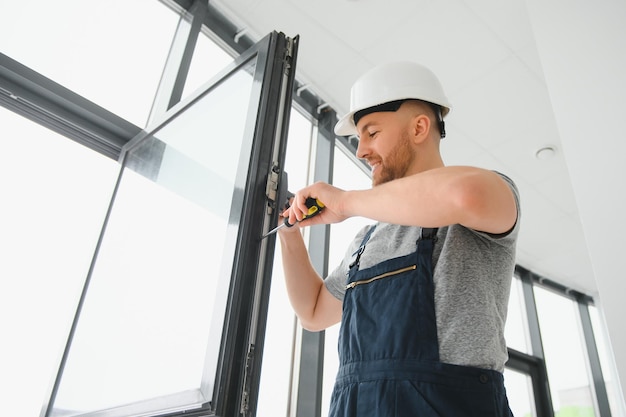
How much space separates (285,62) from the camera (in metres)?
1.33

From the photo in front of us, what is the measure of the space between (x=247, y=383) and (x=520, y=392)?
414 centimetres

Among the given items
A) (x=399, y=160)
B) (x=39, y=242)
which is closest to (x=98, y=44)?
(x=39, y=242)

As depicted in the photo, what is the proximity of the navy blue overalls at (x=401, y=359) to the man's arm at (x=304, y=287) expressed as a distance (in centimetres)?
24

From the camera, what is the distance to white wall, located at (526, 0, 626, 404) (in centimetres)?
134

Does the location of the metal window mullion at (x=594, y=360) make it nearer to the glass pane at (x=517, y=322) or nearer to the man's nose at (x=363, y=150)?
the glass pane at (x=517, y=322)

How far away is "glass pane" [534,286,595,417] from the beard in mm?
4386

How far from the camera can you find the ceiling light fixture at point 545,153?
321 cm

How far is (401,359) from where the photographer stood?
841mm

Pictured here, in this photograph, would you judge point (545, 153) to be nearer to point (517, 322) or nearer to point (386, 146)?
point (517, 322)

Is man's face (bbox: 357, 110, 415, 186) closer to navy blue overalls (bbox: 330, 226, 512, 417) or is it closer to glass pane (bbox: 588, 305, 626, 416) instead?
navy blue overalls (bbox: 330, 226, 512, 417)

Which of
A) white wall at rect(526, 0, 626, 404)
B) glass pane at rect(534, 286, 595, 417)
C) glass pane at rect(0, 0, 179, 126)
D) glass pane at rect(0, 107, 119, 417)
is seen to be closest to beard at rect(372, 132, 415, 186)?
white wall at rect(526, 0, 626, 404)

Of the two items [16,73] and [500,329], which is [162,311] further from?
[16,73]

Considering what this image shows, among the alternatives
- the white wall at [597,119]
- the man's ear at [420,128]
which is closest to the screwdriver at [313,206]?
the man's ear at [420,128]

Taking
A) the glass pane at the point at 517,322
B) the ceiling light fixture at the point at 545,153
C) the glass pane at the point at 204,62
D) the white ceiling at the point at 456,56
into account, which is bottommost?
the glass pane at the point at 517,322
